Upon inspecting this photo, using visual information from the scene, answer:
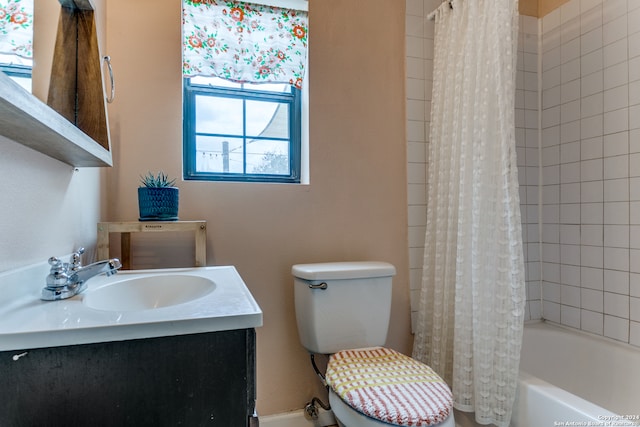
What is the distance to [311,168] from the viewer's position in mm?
1726

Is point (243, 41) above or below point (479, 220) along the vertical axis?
above

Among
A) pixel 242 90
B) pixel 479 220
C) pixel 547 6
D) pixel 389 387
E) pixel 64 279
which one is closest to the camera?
pixel 64 279

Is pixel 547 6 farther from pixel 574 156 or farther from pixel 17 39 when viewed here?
pixel 17 39

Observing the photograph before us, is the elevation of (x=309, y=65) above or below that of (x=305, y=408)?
above

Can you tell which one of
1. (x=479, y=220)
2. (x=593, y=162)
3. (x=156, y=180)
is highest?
(x=593, y=162)

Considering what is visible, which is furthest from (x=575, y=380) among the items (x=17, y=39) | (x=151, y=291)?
(x=17, y=39)

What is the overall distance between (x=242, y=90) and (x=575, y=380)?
2.13 m

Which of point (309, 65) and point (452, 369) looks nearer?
point (452, 369)

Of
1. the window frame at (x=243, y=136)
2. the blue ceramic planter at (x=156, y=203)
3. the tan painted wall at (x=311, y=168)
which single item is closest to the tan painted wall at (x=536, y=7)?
the tan painted wall at (x=311, y=168)

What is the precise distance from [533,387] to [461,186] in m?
0.79

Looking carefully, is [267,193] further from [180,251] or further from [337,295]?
[337,295]

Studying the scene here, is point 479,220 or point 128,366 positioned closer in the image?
point 128,366

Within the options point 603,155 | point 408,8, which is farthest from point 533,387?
point 408,8

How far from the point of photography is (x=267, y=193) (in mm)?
1648
